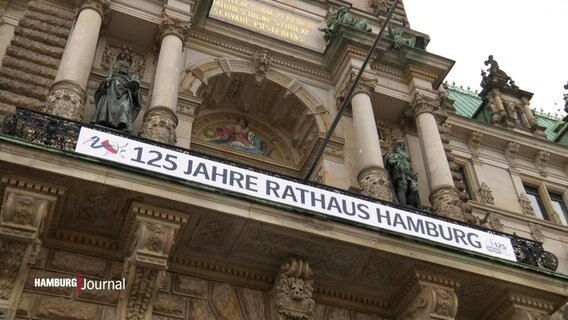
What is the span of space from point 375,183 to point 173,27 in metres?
6.23

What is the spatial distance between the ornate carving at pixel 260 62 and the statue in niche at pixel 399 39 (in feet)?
12.8

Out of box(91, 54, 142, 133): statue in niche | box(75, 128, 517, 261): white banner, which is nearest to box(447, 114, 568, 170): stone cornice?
box(75, 128, 517, 261): white banner

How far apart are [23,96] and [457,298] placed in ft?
32.5

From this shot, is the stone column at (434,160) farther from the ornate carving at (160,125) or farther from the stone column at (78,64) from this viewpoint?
the stone column at (78,64)

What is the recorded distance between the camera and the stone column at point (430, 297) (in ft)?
42.4

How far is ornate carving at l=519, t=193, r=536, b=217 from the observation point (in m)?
21.5

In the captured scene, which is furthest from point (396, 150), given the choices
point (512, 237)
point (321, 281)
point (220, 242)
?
point (220, 242)

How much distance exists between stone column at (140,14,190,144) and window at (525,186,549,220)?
42.2 feet

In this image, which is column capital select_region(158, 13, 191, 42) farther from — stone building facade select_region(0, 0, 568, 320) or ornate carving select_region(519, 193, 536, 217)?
ornate carving select_region(519, 193, 536, 217)

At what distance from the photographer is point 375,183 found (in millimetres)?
15617

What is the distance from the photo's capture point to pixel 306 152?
18.3 metres

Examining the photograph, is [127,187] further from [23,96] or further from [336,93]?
[336,93]

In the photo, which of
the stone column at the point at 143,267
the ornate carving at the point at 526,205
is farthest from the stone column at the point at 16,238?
the ornate carving at the point at 526,205

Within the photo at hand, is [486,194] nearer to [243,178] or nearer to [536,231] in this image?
[536,231]
